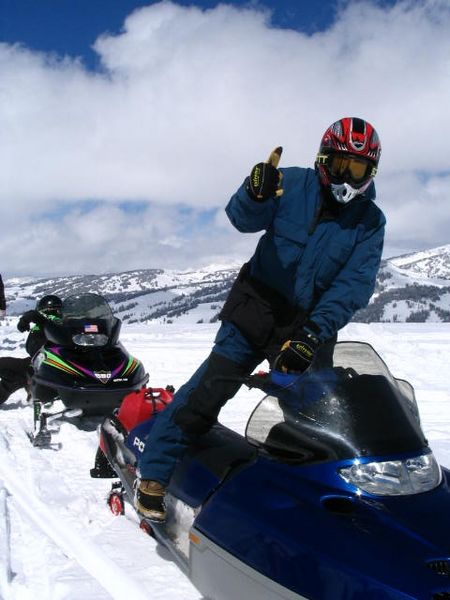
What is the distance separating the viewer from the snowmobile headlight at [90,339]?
5.80 metres

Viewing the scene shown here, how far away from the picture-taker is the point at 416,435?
223 cm

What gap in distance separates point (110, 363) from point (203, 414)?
3073mm

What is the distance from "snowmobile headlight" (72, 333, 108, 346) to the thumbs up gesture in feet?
12.4

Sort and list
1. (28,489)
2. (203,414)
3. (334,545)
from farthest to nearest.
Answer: (28,489), (203,414), (334,545)

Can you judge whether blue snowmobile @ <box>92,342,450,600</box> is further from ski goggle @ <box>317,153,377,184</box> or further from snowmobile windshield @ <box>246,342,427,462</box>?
ski goggle @ <box>317,153,377,184</box>

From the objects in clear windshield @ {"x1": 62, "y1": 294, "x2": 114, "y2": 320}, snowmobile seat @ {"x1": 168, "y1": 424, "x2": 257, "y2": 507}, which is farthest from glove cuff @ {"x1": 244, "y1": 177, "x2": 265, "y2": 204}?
clear windshield @ {"x1": 62, "y1": 294, "x2": 114, "y2": 320}

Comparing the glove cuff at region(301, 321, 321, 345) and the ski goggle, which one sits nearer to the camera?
the glove cuff at region(301, 321, 321, 345)

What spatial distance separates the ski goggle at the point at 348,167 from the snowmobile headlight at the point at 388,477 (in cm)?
139

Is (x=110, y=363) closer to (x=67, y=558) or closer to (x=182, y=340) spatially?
(x=67, y=558)

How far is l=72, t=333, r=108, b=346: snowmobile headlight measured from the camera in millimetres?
5801

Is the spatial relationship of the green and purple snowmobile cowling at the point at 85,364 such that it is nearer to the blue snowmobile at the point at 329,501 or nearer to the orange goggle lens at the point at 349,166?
the blue snowmobile at the point at 329,501

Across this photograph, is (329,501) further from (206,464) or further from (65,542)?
(65,542)

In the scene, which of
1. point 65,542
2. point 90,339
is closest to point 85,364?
point 90,339

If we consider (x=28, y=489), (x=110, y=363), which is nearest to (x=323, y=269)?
(x=28, y=489)
